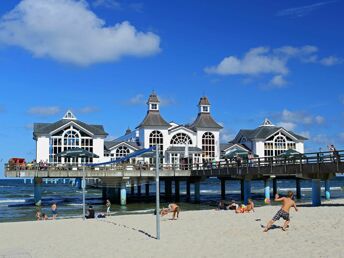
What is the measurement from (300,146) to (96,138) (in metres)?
21.4

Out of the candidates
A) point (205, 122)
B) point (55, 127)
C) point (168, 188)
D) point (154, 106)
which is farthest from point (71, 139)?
point (205, 122)

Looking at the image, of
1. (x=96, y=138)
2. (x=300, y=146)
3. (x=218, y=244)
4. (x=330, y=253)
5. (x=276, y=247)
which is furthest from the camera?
(x=300, y=146)

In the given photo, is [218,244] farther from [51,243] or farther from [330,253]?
[51,243]

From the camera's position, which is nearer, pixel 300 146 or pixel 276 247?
pixel 276 247

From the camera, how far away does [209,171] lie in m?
35.1

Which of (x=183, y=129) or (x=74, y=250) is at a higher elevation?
(x=183, y=129)

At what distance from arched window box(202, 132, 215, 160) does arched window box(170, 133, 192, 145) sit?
1599 mm

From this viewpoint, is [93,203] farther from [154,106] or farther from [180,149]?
[154,106]

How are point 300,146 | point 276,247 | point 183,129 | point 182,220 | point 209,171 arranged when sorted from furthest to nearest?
point 300,146
point 183,129
point 209,171
point 182,220
point 276,247

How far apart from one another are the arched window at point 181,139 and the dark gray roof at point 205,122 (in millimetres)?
1217

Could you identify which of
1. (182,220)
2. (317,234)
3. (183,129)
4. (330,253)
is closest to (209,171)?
(183,129)

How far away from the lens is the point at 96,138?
42.9m

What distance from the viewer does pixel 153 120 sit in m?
45.9

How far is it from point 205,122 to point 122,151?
28.7 feet
